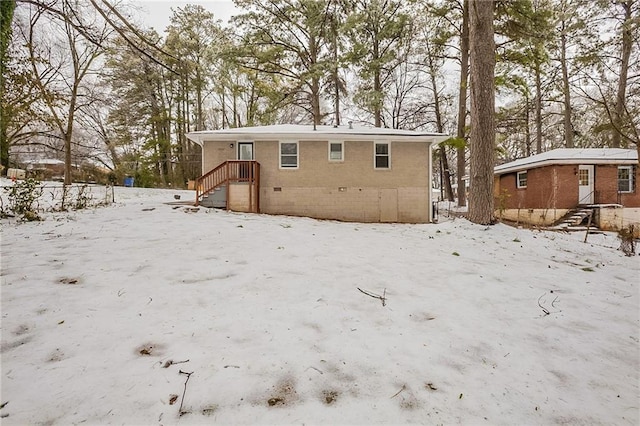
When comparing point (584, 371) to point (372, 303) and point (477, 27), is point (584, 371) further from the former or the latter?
point (477, 27)

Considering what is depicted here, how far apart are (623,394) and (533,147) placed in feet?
107

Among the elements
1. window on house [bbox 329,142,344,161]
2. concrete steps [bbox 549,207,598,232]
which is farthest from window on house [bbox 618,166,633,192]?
window on house [bbox 329,142,344,161]

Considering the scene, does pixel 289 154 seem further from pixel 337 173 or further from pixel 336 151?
pixel 337 173

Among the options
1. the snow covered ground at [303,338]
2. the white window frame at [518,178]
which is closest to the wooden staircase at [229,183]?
the snow covered ground at [303,338]

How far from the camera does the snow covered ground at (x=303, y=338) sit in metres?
1.86

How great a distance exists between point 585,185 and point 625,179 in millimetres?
2297

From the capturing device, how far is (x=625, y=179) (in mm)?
14812

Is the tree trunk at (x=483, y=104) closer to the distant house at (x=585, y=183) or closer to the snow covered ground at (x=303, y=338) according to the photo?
the snow covered ground at (x=303, y=338)

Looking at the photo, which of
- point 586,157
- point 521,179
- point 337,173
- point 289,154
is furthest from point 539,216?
point 289,154

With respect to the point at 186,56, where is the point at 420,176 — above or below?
below

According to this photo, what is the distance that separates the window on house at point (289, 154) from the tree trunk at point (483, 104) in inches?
260

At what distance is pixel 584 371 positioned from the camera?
91.8 inches

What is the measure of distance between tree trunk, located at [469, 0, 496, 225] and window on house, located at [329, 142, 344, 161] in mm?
5165

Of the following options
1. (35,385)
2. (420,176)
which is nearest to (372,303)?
(35,385)
